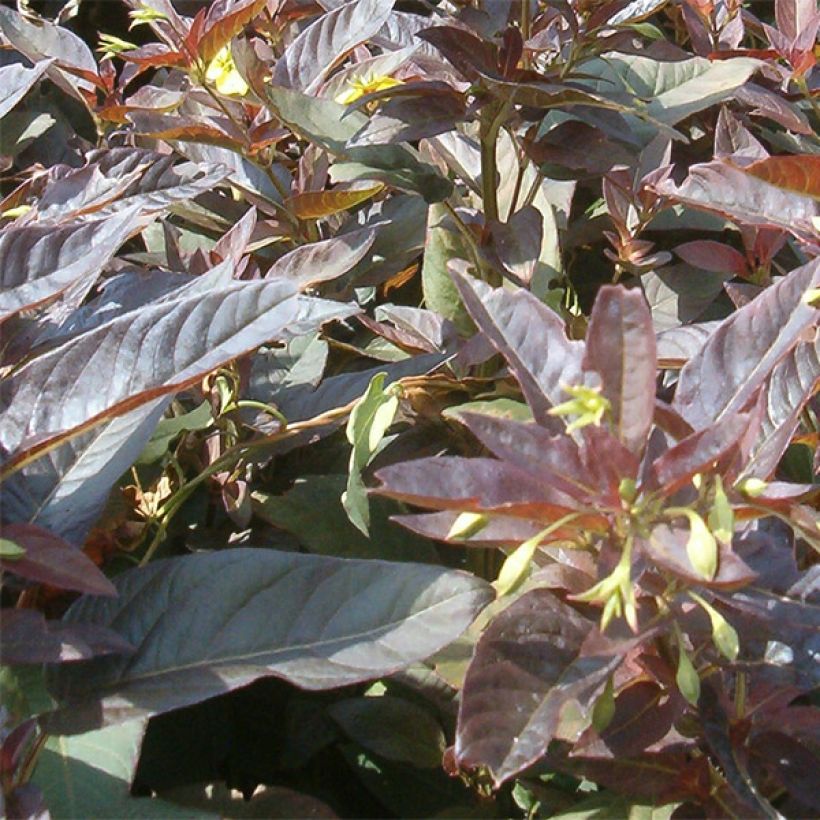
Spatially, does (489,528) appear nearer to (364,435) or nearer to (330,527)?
(364,435)

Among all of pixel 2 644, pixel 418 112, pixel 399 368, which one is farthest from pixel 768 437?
pixel 2 644

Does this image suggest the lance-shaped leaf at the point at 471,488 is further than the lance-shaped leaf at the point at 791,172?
No

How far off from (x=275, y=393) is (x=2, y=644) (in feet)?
1.53

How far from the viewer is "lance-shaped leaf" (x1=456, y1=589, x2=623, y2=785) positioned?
25.7 inches

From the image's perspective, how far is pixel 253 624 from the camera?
78 cm

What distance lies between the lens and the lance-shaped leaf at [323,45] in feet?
4.06

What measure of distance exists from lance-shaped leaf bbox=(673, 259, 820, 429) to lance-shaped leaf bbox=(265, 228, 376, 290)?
0.44 meters

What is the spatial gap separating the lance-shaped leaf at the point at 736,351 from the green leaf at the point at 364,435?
235 mm

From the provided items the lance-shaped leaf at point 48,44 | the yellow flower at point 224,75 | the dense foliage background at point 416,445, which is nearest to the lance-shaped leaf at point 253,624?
the dense foliage background at point 416,445

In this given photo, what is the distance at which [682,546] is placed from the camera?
0.65 m

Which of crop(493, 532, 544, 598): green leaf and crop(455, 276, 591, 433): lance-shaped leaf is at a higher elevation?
crop(455, 276, 591, 433): lance-shaped leaf

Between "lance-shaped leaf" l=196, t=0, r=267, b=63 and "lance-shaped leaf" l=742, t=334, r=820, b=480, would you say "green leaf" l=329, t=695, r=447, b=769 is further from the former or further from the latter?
"lance-shaped leaf" l=196, t=0, r=267, b=63

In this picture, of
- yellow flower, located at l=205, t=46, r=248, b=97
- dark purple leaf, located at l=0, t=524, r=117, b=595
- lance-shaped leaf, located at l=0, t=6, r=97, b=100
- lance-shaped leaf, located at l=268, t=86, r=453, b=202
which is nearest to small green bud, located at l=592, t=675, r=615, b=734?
dark purple leaf, located at l=0, t=524, r=117, b=595

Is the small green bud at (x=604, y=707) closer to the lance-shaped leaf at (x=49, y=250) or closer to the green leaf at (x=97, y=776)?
the green leaf at (x=97, y=776)
